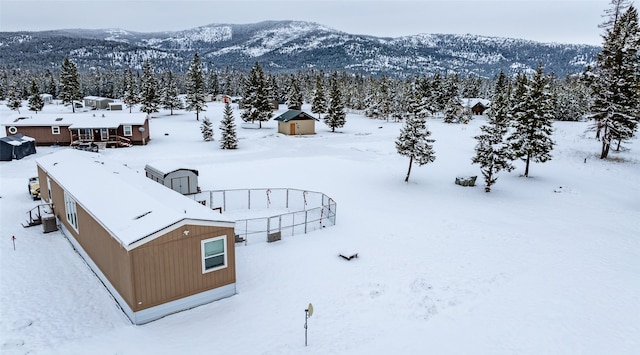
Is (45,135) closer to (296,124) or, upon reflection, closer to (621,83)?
(296,124)

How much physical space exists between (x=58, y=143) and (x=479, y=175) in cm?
4491

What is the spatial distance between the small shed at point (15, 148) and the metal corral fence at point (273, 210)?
76.1ft

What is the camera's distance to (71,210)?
17.2m

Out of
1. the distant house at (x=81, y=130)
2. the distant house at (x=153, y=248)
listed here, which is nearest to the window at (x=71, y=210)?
the distant house at (x=153, y=248)

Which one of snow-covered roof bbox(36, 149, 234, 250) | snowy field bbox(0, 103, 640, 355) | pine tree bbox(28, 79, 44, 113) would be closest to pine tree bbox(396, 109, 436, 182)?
snowy field bbox(0, 103, 640, 355)

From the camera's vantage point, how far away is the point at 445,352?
10883 millimetres

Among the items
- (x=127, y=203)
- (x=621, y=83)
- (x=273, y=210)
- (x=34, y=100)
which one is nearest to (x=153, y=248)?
(x=127, y=203)

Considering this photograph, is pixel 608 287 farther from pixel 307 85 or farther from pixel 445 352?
pixel 307 85

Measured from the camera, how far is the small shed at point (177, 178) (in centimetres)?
2475

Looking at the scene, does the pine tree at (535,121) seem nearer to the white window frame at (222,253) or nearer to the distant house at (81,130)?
the white window frame at (222,253)

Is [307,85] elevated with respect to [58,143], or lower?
elevated

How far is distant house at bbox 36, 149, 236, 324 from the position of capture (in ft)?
39.2

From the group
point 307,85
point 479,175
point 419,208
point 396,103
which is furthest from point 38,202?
point 307,85

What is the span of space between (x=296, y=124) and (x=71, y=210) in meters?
43.0
